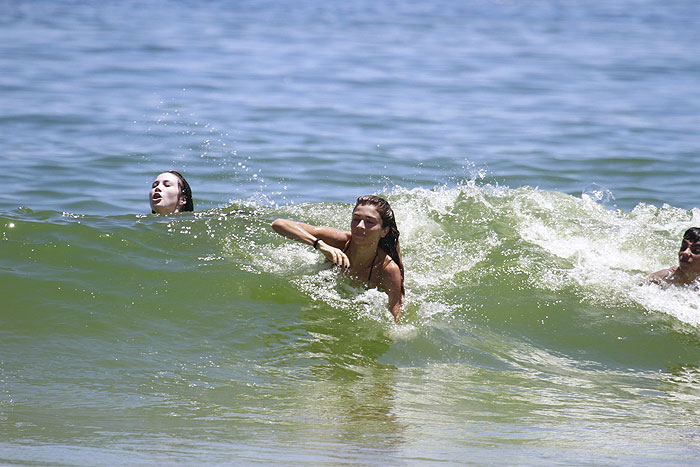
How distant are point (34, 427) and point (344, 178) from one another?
8.93 meters

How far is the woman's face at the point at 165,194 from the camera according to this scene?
32.7 feet

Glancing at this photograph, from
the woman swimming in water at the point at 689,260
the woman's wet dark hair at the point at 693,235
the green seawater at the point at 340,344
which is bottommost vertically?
the green seawater at the point at 340,344

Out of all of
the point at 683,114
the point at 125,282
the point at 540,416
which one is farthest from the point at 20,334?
the point at 683,114

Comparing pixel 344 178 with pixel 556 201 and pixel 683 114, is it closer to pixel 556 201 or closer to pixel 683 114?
pixel 556 201

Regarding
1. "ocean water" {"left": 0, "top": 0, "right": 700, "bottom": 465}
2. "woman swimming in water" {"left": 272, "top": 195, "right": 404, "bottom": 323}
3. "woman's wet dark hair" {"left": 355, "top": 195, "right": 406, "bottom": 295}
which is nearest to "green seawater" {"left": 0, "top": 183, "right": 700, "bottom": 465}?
"ocean water" {"left": 0, "top": 0, "right": 700, "bottom": 465}

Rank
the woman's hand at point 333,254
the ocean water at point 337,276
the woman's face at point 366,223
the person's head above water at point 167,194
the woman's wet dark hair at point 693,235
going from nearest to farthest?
the ocean water at point 337,276 → the woman's hand at point 333,254 → the woman's face at point 366,223 → the woman's wet dark hair at point 693,235 → the person's head above water at point 167,194

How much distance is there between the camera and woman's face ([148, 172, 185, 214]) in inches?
392

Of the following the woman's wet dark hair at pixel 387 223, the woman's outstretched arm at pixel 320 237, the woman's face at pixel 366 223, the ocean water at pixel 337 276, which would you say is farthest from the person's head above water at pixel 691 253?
the woman's outstretched arm at pixel 320 237

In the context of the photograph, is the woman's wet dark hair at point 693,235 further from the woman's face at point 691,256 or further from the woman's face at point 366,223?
the woman's face at point 366,223

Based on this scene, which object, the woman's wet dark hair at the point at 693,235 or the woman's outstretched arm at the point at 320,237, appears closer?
the woman's outstretched arm at the point at 320,237

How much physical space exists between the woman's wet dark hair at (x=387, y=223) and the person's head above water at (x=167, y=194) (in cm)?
307

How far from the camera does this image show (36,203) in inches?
467

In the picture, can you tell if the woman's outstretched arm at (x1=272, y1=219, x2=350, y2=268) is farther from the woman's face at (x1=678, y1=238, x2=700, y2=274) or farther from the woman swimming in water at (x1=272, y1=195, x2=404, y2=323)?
the woman's face at (x1=678, y1=238, x2=700, y2=274)

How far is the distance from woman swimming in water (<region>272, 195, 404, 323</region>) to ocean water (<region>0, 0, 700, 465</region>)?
188 millimetres
